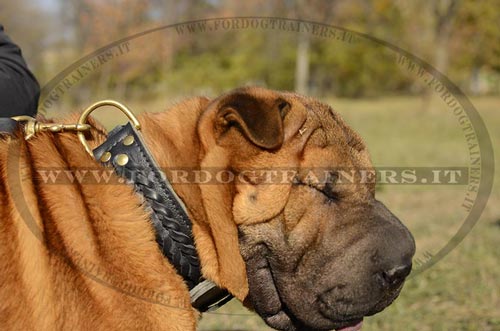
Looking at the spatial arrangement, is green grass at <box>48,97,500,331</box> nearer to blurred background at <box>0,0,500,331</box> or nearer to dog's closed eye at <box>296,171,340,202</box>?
blurred background at <box>0,0,500,331</box>

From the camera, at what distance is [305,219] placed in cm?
274

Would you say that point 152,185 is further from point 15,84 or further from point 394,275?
point 15,84

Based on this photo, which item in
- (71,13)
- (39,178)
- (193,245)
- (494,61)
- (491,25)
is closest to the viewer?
(39,178)

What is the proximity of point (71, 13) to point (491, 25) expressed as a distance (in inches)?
1230

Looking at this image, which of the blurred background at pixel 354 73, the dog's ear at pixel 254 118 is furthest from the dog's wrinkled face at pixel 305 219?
the blurred background at pixel 354 73

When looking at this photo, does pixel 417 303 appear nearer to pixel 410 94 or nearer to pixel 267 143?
pixel 267 143

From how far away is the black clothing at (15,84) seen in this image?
3.45m

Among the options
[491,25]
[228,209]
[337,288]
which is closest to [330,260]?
[337,288]

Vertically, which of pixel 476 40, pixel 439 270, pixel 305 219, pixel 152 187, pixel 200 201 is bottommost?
pixel 476 40

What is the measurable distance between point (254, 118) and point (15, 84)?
5.59 ft

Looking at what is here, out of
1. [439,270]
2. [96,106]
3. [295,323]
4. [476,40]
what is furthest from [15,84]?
[476,40]

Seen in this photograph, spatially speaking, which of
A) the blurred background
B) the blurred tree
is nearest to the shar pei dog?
the blurred background

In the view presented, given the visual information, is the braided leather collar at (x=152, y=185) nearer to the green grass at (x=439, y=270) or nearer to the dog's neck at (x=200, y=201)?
the dog's neck at (x=200, y=201)

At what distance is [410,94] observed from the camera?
47750 mm
